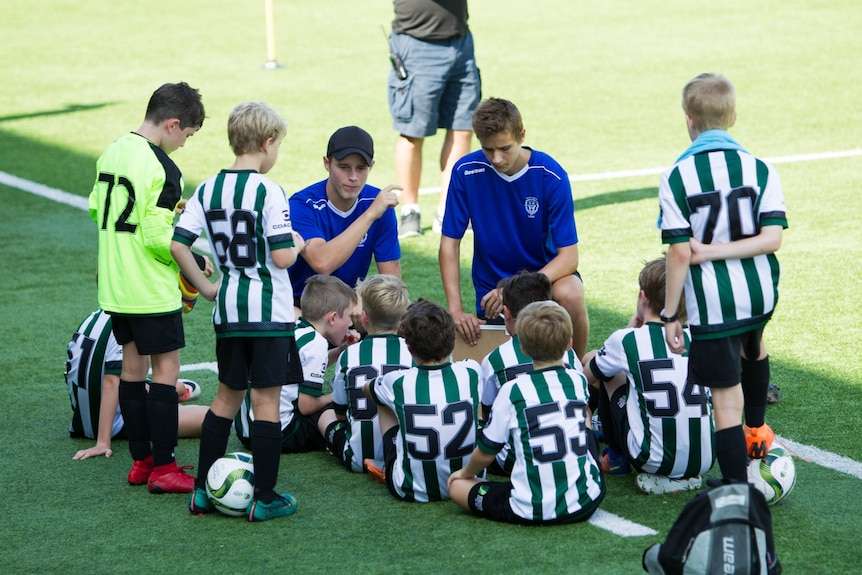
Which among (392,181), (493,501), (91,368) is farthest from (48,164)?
(493,501)

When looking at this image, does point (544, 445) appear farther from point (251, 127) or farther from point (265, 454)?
point (251, 127)

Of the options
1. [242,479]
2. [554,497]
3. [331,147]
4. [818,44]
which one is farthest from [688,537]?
[818,44]

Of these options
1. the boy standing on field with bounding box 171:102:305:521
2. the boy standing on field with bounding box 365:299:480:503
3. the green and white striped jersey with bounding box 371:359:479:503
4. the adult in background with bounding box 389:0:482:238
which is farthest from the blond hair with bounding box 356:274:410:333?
the adult in background with bounding box 389:0:482:238

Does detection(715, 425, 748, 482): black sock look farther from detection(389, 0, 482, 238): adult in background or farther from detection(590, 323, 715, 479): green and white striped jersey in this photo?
detection(389, 0, 482, 238): adult in background

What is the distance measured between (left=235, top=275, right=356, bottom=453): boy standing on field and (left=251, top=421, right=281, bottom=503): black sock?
0.67 metres

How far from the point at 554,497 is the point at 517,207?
197 centimetres

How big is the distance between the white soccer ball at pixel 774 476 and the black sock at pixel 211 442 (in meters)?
1.95

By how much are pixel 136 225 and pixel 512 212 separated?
1.91 meters

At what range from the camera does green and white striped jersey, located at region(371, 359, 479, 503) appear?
4.48 m

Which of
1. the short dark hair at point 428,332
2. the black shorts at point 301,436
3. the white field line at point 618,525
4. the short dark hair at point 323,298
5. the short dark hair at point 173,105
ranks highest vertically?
the short dark hair at point 173,105

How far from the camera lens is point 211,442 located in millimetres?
4527

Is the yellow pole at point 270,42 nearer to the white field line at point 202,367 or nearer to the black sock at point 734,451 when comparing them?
the white field line at point 202,367

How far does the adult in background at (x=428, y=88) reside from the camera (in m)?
9.28

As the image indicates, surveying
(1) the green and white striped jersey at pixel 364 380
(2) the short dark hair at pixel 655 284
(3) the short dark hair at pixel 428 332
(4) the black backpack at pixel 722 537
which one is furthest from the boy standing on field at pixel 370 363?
(4) the black backpack at pixel 722 537
